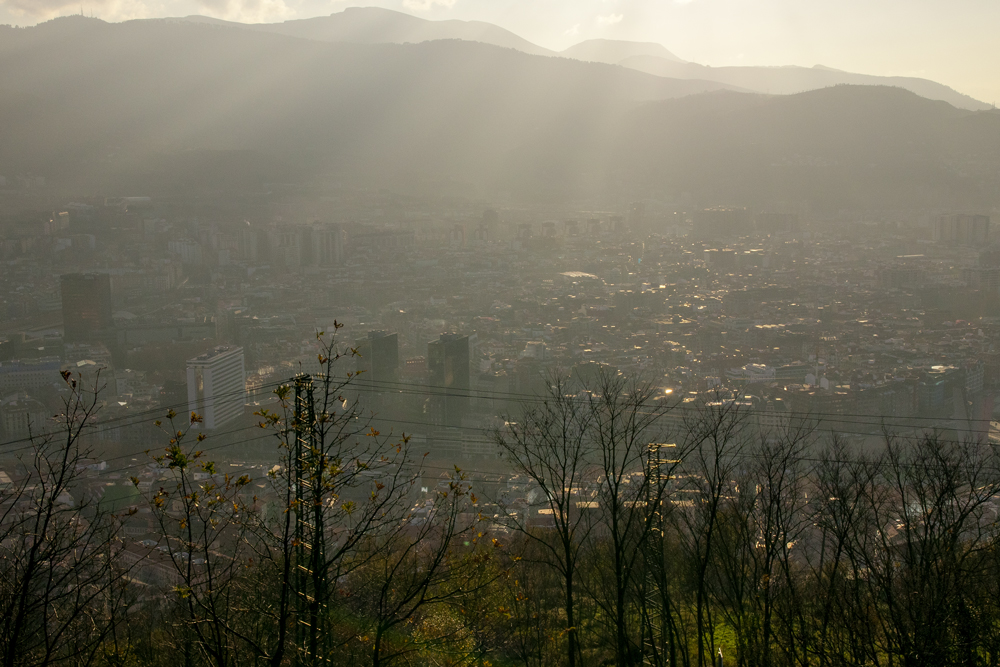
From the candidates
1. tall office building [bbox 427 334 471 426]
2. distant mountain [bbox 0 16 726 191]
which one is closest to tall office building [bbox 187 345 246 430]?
tall office building [bbox 427 334 471 426]

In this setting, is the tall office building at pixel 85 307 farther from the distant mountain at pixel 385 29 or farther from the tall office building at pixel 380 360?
the distant mountain at pixel 385 29

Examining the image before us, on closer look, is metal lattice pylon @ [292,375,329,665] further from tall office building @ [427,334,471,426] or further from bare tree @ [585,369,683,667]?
tall office building @ [427,334,471,426]

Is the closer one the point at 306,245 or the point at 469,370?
the point at 469,370

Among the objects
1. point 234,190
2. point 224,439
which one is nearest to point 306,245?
point 234,190

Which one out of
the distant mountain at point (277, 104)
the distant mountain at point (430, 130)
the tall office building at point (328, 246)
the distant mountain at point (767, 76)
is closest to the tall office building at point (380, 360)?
the tall office building at point (328, 246)

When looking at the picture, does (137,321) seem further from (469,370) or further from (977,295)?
(977,295)

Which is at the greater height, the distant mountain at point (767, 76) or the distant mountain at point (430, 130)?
the distant mountain at point (767, 76)
